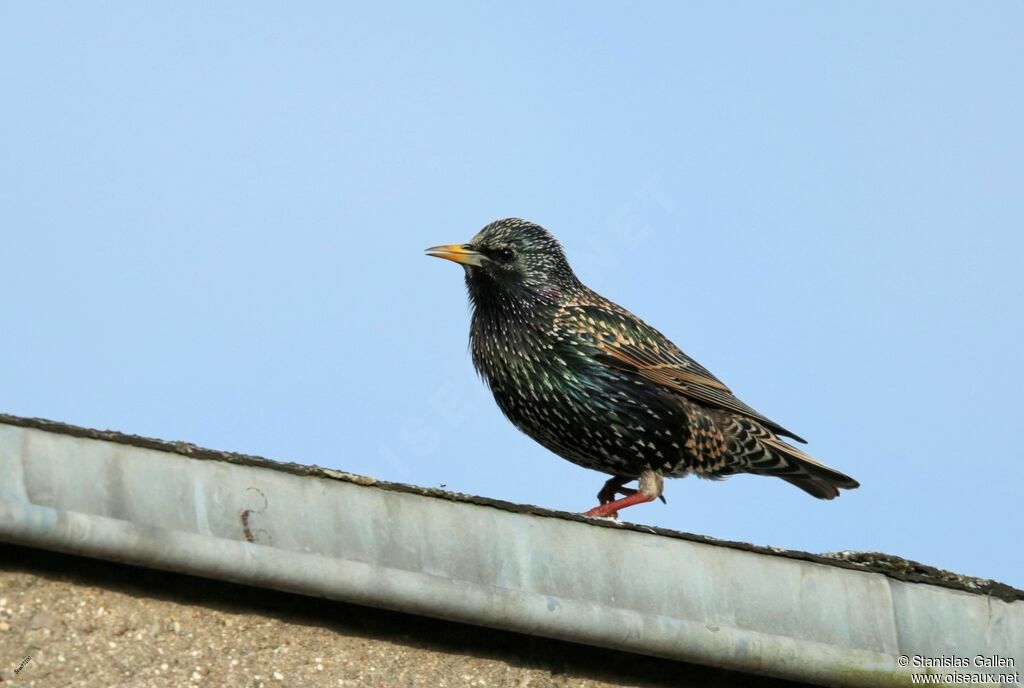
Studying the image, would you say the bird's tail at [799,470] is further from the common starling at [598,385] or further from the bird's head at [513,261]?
the bird's head at [513,261]

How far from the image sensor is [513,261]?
6848mm

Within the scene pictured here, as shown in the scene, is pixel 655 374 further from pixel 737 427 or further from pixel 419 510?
pixel 419 510

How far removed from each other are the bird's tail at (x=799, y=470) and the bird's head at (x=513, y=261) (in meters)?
1.06

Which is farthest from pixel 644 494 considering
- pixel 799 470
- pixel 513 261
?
pixel 513 261

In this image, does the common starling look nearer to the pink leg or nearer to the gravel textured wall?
the pink leg

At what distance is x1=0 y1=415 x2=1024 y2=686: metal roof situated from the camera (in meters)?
3.02

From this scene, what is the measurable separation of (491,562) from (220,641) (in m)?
0.56

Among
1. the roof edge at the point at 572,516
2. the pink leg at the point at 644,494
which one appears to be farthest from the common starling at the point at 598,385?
the roof edge at the point at 572,516

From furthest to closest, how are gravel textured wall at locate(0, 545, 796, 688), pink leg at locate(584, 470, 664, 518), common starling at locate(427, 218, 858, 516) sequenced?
pink leg at locate(584, 470, 664, 518), common starling at locate(427, 218, 858, 516), gravel textured wall at locate(0, 545, 796, 688)

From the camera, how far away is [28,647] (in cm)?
295

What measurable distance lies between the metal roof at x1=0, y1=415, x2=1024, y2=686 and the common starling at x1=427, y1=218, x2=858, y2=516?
243 centimetres

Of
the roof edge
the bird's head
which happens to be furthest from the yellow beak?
the roof edge

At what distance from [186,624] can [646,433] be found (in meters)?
3.48

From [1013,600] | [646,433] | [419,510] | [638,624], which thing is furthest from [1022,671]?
[646,433]
